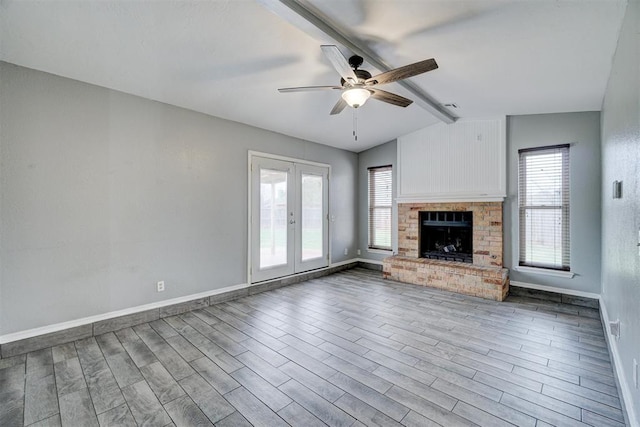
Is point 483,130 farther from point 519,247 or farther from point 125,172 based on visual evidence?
point 125,172

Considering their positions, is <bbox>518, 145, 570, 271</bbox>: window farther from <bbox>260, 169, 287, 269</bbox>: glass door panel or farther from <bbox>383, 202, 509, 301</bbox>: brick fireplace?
<bbox>260, 169, 287, 269</bbox>: glass door panel

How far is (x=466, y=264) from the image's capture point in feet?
15.7

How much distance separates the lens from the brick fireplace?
14.1ft

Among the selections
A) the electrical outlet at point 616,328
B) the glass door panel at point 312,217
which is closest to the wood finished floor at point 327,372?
the electrical outlet at point 616,328

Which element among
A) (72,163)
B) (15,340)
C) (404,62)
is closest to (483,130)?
(404,62)

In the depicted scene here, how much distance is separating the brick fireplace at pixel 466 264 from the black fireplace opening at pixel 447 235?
14 centimetres

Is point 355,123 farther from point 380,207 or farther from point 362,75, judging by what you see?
point 362,75

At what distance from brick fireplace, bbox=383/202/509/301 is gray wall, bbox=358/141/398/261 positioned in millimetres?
473

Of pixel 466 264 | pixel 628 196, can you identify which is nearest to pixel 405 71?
pixel 628 196

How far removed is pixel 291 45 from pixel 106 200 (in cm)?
258

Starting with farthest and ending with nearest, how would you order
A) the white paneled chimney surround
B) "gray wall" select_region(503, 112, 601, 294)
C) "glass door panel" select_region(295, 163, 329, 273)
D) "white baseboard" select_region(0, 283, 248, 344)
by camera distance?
1. "glass door panel" select_region(295, 163, 329, 273)
2. the white paneled chimney surround
3. "gray wall" select_region(503, 112, 601, 294)
4. "white baseboard" select_region(0, 283, 248, 344)

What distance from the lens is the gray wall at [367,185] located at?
5848 millimetres

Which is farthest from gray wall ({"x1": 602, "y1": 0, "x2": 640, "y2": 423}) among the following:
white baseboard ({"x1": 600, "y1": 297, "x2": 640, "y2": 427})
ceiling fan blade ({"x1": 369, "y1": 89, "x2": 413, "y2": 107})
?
ceiling fan blade ({"x1": 369, "y1": 89, "x2": 413, "y2": 107})

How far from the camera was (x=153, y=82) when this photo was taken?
120 inches
